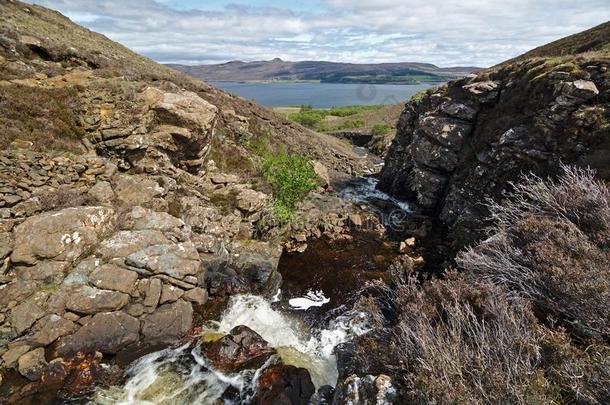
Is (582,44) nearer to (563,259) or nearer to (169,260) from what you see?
(563,259)

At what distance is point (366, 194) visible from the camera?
37781 millimetres

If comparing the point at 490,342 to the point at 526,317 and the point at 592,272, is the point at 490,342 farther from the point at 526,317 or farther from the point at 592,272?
the point at 592,272

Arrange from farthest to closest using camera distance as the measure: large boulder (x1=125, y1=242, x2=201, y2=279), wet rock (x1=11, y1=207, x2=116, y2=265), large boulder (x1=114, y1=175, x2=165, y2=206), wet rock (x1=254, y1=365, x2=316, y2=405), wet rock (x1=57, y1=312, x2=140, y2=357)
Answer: large boulder (x1=114, y1=175, x2=165, y2=206)
large boulder (x1=125, y1=242, x2=201, y2=279)
wet rock (x1=11, y1=207, x2=116, y2=265)
wet rock (x1=57, y1=312, x2=140, y2=357)
wet rock (x1=254, y1=365, x2=316, y2=405)

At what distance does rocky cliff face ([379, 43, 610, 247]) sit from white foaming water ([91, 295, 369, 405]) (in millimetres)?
11889

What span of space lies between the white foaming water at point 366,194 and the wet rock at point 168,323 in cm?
2188

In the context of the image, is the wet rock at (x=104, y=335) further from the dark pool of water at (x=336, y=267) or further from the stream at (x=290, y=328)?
the dark pool of water at (x=336, y=267)

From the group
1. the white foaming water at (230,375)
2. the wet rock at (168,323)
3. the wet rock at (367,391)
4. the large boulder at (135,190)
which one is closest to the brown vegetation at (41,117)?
the large boulder at (135,190)

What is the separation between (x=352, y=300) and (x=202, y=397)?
8675 mm

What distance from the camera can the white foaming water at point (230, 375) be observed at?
11.5 m

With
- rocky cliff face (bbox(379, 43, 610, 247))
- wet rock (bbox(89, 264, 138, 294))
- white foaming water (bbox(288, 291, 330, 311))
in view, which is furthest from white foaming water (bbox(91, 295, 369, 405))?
rocky cliff face (bbox(379, 43, 610, 247))

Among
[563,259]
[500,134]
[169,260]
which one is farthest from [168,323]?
[500,134]

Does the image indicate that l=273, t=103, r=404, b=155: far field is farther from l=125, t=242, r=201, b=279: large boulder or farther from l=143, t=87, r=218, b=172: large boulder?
l=125, t=242, r=201, b=279: large boulder

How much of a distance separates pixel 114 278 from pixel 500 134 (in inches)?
1013

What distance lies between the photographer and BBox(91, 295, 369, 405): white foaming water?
11.5 m
